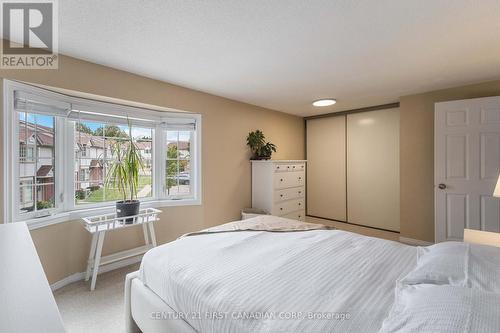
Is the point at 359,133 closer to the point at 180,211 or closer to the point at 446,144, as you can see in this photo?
the point at 446,144

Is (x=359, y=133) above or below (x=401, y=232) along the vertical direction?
above

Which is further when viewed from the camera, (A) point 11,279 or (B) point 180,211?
(B) point 180,211

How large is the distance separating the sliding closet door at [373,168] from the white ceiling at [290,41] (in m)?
1.10

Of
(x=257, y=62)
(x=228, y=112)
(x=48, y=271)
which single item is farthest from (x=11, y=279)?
(x=228, y=112)

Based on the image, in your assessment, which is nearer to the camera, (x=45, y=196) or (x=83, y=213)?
(x=45, y=196)

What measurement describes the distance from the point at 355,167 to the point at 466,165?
5.31ft

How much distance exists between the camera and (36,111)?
2100 millimetres

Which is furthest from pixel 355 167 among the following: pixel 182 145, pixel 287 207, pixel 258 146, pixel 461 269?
pixel 461 269

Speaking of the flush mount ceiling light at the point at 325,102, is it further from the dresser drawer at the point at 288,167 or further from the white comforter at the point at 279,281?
the white comforter at the point at 279,281

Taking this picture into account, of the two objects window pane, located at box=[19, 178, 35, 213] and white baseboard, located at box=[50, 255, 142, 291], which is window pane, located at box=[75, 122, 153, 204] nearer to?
window pane, located at box=[19, 178, 35, 213]

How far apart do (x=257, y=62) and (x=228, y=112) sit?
137 cm

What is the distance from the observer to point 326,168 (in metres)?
4.76

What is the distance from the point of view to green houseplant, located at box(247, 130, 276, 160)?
3.82 meters

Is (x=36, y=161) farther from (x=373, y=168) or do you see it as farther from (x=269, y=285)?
(x=373, y=168)
